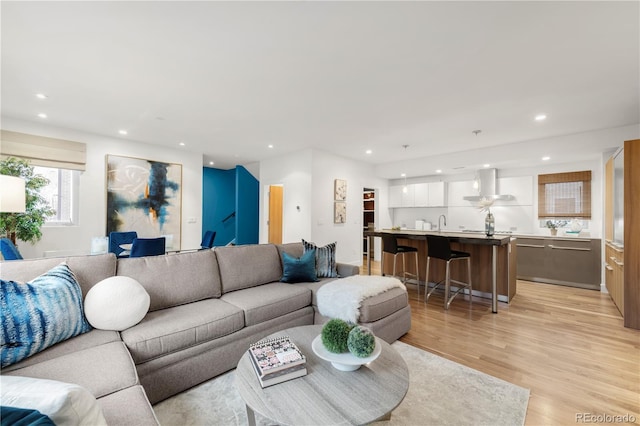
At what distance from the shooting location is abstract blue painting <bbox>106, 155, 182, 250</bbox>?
16.0ft

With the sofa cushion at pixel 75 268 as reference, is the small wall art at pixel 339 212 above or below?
above

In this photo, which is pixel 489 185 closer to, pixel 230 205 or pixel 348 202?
pixel 348 202

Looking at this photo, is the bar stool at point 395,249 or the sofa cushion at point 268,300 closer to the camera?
the sofa cushion at point 268,300

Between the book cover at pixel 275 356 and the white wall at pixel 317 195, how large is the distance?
4.08 meters

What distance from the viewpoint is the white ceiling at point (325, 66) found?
1.91 m

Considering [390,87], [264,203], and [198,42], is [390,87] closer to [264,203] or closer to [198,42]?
[198,42]

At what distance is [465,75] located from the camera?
2678mm

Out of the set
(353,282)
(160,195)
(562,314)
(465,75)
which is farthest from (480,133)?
(160,195)

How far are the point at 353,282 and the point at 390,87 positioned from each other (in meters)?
2.13

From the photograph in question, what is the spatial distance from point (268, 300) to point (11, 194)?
262 centimetres

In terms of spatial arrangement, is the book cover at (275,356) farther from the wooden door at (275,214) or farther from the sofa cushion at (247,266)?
the wooden door at (275,214)

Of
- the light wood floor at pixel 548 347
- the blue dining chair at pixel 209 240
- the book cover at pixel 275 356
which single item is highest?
the blue dining chair at pixel 209 240

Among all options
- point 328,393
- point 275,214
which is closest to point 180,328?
point 328,393

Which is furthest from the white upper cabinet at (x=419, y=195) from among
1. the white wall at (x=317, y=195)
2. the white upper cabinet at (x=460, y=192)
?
the white wall at (x=317, y=195)
